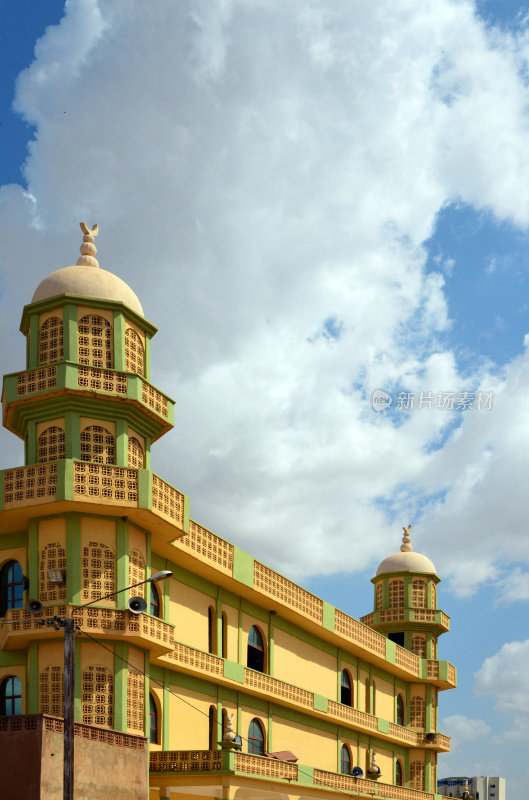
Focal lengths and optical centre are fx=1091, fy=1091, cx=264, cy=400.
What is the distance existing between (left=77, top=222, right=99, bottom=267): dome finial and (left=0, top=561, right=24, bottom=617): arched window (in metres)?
9.85

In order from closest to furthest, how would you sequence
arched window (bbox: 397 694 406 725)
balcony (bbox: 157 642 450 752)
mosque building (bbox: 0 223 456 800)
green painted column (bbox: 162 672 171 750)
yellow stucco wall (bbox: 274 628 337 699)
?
mosque building (bbox: 0 223 456 800), green painted column (bbox: 162 672 171 750), balcony (bbox: 157 642 450 752), yellow stucco wall (bbox: 274 628 337 699), arched window (bbox: 397 694 406 725)

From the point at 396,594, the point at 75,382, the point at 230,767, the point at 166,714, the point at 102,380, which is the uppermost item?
the point at 102,380

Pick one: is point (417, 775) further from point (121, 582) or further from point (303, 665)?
point (121, 582)

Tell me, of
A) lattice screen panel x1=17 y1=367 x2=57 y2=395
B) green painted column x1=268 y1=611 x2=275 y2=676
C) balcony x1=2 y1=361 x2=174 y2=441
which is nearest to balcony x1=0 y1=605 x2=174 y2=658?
balcony x1=2 y1=361 x2=174 y2=441

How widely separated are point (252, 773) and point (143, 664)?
5.39 meters

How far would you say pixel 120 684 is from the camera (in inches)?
1197

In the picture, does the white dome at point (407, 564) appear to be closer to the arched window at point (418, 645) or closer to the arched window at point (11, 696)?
the arched window at point (418, 645)

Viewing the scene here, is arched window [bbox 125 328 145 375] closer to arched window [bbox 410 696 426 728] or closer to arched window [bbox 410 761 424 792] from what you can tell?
arched window [bbox 410 696 426 728]

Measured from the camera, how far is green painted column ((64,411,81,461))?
105 feet

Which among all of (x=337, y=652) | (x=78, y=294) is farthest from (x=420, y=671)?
(x=78, y=294)

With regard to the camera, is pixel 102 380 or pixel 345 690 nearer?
pixel 102 380

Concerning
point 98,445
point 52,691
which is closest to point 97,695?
point 52,691

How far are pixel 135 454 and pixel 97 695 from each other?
7455 millimetres

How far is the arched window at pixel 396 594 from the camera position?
6175 cm
